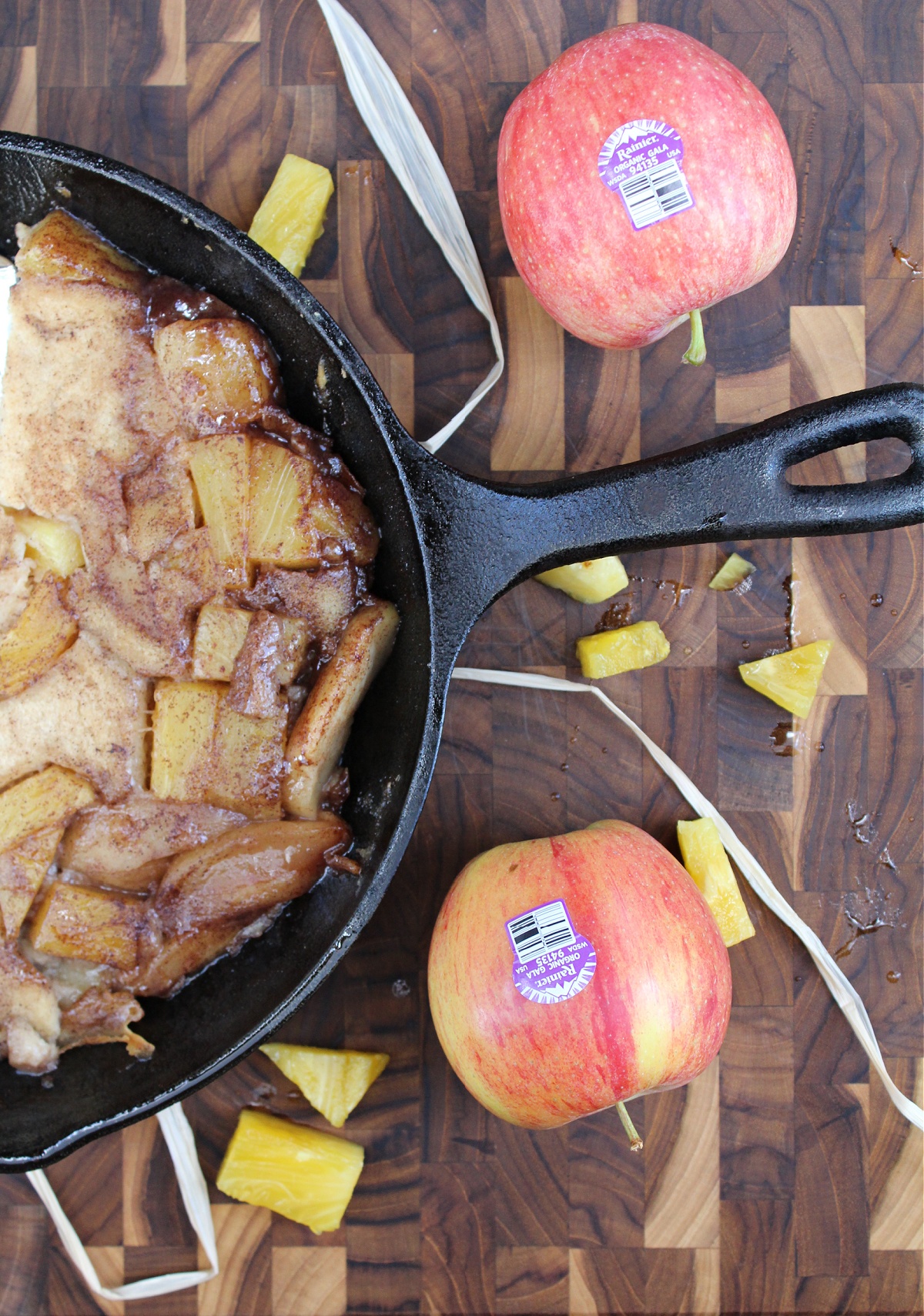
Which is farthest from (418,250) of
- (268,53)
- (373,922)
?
(373,922)

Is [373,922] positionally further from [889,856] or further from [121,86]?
[121,86]

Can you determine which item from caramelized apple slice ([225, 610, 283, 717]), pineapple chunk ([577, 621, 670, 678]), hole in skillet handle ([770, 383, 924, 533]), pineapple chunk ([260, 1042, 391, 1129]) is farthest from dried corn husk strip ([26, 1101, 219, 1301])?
hole in skillet handle ([770, 383, 924, 533])

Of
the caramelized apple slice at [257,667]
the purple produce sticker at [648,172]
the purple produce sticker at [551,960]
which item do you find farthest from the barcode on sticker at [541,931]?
the purple produce sticker at [648,172]

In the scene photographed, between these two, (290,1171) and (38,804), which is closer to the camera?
(38,804)

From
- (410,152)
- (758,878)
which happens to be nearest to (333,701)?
(758,878)

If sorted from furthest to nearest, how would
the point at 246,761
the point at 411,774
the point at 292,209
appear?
the point at 292,209 < the point at 246,761 < the point at 411,774

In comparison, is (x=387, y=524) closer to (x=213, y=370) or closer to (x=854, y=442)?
→ (x=213, y=370)

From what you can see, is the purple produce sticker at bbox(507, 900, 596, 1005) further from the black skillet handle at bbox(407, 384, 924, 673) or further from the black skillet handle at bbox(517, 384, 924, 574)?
the black skillet handle at bbox(517, 384, 924, 574)
